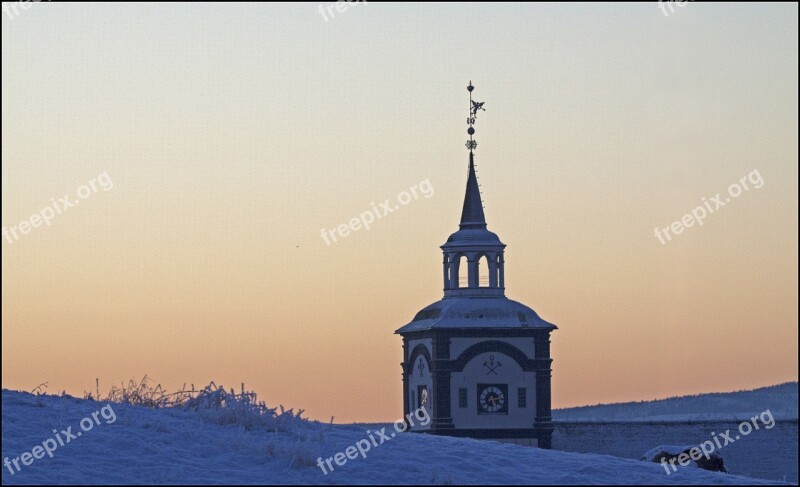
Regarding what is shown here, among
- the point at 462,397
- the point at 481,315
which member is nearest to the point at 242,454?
the point at 481,315

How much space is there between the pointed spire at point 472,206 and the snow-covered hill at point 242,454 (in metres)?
62.8

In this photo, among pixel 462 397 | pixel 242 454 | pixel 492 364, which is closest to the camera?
pixel 242 454

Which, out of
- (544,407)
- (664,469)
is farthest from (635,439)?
(664,469)

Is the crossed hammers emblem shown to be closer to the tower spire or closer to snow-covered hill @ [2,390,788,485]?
the tower spire

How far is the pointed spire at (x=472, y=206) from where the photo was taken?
85312 mm

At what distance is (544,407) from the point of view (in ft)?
275

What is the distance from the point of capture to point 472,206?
86.6 meters

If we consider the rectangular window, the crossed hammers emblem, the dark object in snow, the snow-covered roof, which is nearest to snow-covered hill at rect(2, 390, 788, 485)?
the dark object in snow

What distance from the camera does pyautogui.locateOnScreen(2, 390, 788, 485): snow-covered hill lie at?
19.5 metres

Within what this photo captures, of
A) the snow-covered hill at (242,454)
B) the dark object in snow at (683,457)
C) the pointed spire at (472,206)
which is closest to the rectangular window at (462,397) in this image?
the pointed spire at (472,206)

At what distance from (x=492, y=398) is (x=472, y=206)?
9.54m

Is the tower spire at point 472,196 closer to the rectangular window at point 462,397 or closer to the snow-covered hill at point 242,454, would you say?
the rectangular window at point 462,397

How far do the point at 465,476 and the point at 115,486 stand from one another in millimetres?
3918

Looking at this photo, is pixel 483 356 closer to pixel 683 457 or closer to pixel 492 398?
pixel 492 398
